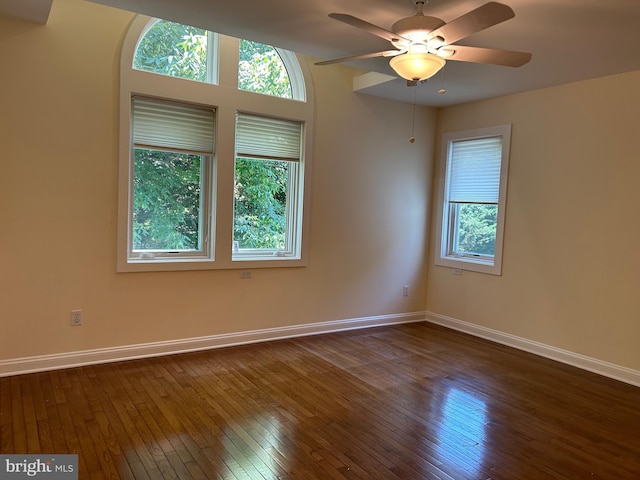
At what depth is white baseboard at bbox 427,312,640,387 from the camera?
150 inches

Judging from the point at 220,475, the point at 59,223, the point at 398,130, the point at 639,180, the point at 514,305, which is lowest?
the point at 220,475

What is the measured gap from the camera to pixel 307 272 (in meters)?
4.71

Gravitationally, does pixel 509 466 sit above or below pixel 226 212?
below

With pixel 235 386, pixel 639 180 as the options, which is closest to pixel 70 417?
pixel 235 386

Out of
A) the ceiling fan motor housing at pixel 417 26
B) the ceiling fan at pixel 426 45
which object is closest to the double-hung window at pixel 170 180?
the ceiling fan at pixel 426 45

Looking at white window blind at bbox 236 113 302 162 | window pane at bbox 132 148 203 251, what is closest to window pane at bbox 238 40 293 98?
white window blind at bbox 236 113 302 162

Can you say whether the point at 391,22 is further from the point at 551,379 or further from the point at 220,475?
the point at 551,379

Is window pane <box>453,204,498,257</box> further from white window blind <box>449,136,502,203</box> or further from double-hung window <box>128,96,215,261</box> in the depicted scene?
double-hung window <box>128,96,215,261</box>

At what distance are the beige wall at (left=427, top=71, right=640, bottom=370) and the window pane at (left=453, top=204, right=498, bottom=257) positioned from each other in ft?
0.82

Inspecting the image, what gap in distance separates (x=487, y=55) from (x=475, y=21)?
470mm

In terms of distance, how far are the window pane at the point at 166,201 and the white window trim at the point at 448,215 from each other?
2.85 meters

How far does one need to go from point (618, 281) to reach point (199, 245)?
3695mm

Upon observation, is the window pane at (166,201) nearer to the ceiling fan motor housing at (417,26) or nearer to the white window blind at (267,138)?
the white window blind at (267,138)

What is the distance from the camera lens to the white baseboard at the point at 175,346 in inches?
135
